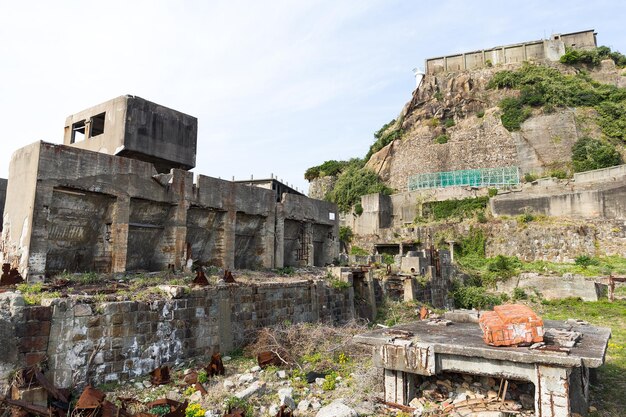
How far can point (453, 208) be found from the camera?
32438 mm

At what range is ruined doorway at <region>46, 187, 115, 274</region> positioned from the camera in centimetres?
1033

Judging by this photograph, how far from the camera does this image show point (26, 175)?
992cm

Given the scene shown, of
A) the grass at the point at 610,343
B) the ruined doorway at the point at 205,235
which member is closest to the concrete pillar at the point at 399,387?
the grass at the point at 610,343

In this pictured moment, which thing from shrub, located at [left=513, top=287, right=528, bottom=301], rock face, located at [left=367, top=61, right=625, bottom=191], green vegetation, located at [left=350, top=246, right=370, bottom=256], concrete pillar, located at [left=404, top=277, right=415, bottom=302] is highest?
rock face, located at [left=367, top=61, right=625, bottom=191]

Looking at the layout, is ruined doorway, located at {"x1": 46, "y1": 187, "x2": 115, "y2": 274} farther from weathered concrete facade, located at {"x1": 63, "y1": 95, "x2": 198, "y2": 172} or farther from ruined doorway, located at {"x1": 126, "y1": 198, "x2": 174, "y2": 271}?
weathered concrete facade, located at {"x1": 63, "y1": 95, "x2": 198, "y2": 172}

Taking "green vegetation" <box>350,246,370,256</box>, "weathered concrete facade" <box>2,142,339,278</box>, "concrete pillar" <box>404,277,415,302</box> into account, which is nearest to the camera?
"weathered concrete facade" <box>2,142,339,278</box>

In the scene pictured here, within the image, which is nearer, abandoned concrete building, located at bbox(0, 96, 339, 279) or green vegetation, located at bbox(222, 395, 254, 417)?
green vegetation, located at bbox(222, 395, 254, 417)

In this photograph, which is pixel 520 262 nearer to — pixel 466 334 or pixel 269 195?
pixel 269 195

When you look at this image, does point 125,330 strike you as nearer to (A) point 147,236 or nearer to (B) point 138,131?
(A) point 147,236

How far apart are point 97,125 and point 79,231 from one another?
5816mm

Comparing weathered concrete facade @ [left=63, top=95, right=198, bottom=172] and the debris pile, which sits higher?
weathered concrete facade @ [left=63, top=95, right=198, bottom=172]

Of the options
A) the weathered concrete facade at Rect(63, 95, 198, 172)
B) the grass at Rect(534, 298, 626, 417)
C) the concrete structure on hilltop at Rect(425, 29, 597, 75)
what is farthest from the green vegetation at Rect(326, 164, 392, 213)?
the weathered concrete facade at Rect(63, 95, 198, 172)

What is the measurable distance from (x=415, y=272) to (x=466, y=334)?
11565 millimetres

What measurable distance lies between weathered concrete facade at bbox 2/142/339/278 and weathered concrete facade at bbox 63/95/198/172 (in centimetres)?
213
